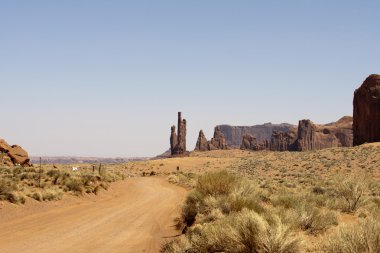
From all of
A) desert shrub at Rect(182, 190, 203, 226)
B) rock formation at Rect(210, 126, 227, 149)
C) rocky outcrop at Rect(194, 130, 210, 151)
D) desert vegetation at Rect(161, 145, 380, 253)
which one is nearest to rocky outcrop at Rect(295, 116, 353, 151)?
rock formation at Rect(210, 126, 227, 149)

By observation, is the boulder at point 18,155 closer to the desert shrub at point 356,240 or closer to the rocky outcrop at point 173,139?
the desert shrub at point 356,240

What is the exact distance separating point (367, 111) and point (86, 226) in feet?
276

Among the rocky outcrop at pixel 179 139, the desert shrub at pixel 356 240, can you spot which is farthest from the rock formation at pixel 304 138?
the desert shrub at pixel 356 240

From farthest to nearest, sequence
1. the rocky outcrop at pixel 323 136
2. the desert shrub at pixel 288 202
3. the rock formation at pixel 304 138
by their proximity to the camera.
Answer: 1. the rock formation at pixel 304 138
2. the rocky outcrop at pixel 323 136
3. the desert shrub at pixel 288 202

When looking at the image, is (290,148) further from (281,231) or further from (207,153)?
(281,231)

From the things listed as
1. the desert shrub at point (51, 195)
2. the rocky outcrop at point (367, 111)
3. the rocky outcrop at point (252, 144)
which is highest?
the rocky outcrop at point (367, 111)

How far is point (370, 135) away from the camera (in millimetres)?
87375

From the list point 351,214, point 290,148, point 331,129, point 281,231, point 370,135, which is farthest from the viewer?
point 331,129

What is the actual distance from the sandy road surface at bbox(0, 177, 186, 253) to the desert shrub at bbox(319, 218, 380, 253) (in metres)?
6.30

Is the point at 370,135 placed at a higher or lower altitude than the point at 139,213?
higher

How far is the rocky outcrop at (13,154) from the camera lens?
47688 mm

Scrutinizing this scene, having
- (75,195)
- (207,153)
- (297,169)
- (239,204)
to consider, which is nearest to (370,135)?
(297,169)

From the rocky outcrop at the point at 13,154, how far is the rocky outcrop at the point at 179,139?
274ft

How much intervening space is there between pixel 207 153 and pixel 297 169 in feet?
255
